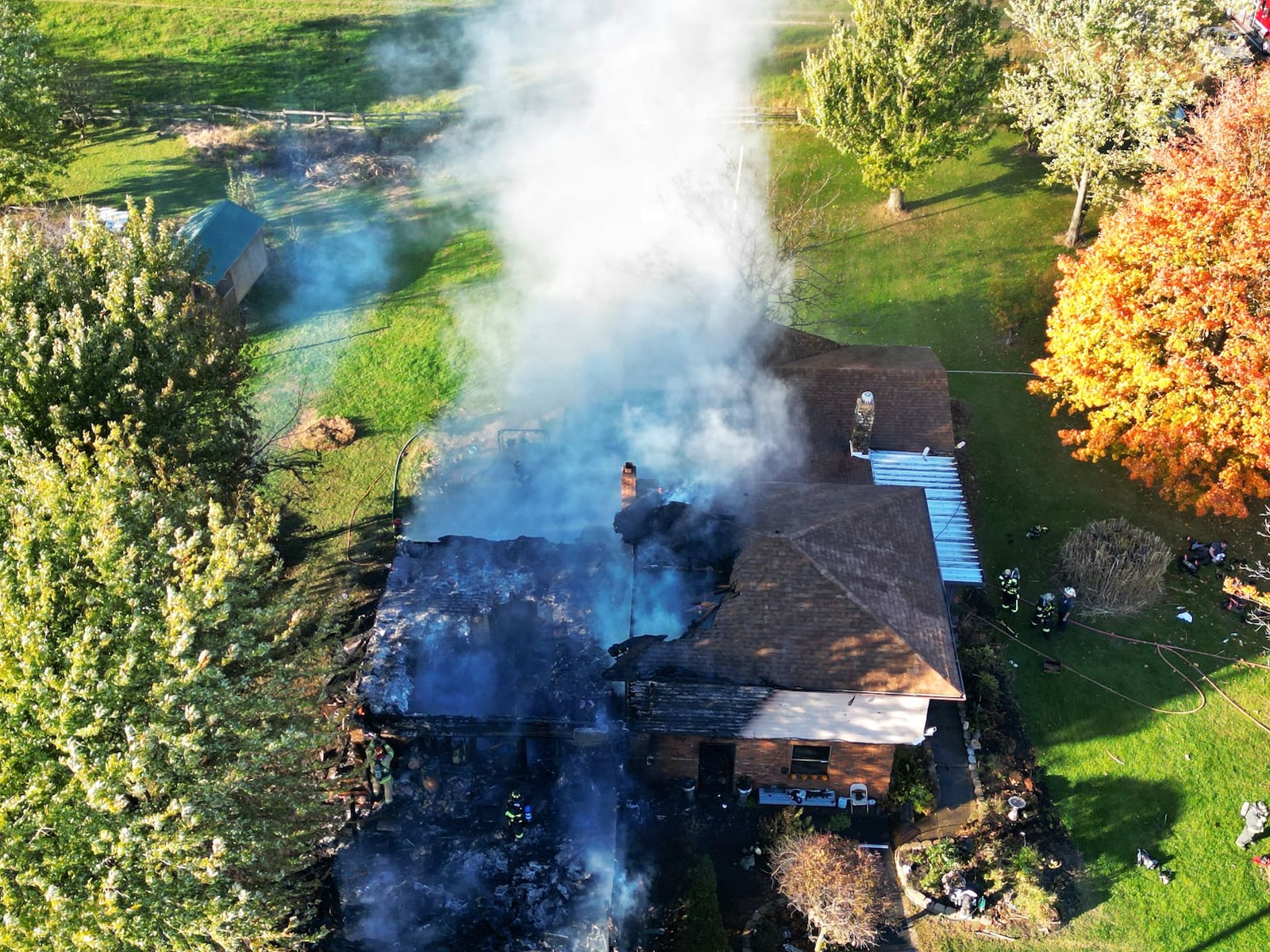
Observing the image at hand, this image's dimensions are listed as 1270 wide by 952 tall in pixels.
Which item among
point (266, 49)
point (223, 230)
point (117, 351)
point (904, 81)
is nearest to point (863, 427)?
point (904, 81)

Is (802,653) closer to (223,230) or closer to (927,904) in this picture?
(927,904)

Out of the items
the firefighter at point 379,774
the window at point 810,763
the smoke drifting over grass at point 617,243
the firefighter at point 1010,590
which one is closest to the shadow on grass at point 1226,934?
the window at point 810,763

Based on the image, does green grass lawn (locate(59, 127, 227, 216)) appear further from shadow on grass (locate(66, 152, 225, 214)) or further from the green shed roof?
the green shed roof

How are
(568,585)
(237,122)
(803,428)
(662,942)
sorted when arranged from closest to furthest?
1. (662,942)
2. (568,585)
3. (803,428)
4. (237,122)

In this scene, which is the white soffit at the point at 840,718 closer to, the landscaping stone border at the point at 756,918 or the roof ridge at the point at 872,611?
the roof ridge at the point at 872,611

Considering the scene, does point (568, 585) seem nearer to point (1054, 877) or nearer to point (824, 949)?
point (824, 949)

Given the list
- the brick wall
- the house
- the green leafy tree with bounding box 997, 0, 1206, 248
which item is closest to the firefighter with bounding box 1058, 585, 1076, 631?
the house

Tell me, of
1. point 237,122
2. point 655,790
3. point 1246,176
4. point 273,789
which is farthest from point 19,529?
point 237,122
